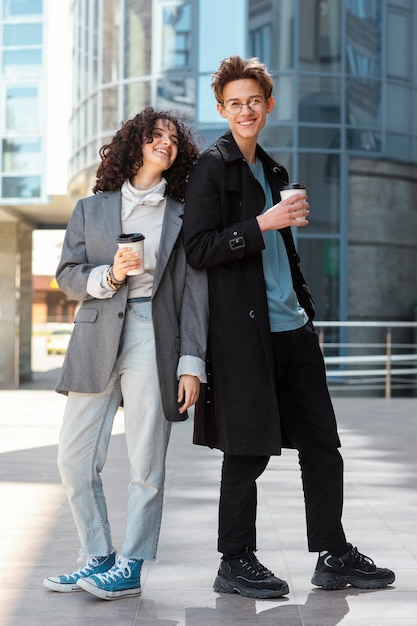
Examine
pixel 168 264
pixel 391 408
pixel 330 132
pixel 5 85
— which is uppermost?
pixel 5 85

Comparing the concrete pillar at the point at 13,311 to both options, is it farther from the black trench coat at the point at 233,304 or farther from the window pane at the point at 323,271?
the black trench coat at the point at 233,304

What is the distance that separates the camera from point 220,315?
393 cm

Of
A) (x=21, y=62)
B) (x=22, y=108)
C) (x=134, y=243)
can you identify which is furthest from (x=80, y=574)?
(x=21, y=62)

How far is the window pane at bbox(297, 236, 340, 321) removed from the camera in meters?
17.0

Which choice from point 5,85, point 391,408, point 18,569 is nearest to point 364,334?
point 391,408

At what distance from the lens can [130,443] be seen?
3.96m

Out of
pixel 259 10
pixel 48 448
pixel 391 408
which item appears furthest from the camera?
pixel 259 10

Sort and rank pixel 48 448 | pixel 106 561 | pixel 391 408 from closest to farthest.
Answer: pixel 106 561 < pixel 48 448 < pixel 391 408

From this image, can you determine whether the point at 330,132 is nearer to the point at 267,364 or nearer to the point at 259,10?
the point at 259,10

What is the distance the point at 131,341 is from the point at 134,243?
427 mm

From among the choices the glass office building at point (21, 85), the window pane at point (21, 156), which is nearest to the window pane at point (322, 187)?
the glass office building at point (21, 85)

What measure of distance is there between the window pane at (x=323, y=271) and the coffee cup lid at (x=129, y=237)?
13.4m

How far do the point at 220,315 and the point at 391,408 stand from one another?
9450mm

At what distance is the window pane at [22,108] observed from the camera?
21.1 metres
